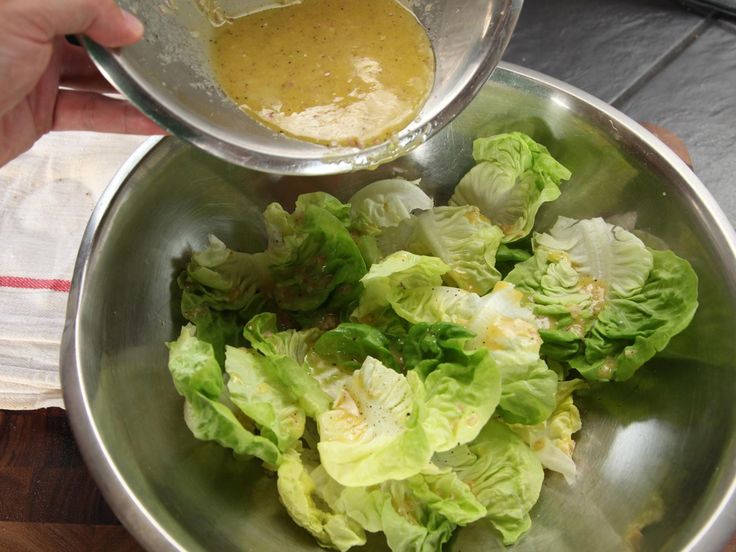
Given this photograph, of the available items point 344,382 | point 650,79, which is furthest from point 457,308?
point 650,79

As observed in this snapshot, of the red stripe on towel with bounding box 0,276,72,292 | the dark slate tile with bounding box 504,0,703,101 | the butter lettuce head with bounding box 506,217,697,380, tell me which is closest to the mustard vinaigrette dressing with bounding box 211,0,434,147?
the butter lettuce head with bounding box 506,217,697,380

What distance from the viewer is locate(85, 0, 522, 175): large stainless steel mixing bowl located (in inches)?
46.3

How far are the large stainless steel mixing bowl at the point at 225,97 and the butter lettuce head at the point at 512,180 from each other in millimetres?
423

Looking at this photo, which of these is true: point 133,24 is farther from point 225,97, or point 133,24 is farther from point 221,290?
point 221,290

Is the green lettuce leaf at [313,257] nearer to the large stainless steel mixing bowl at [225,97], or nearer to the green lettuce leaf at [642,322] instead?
the large stainless steel mixing bowl at [225,97]

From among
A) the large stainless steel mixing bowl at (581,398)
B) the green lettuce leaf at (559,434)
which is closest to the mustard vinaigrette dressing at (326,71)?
the large stainless steel mixing bowl at (581,398)

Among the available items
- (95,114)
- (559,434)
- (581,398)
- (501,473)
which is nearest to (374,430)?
(501,473)

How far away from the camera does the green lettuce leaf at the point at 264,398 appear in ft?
4.58

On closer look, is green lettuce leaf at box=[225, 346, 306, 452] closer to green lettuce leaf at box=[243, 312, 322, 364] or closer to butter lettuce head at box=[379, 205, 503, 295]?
green lettuce leaf at box=[243, 312, 322, 364]

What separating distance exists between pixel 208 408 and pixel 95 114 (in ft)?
2.31

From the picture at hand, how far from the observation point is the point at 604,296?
1617 mm

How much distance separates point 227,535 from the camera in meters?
1.38

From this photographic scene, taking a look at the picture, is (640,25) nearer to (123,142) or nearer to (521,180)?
(521,180)

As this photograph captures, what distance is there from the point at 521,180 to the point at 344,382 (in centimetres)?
62
